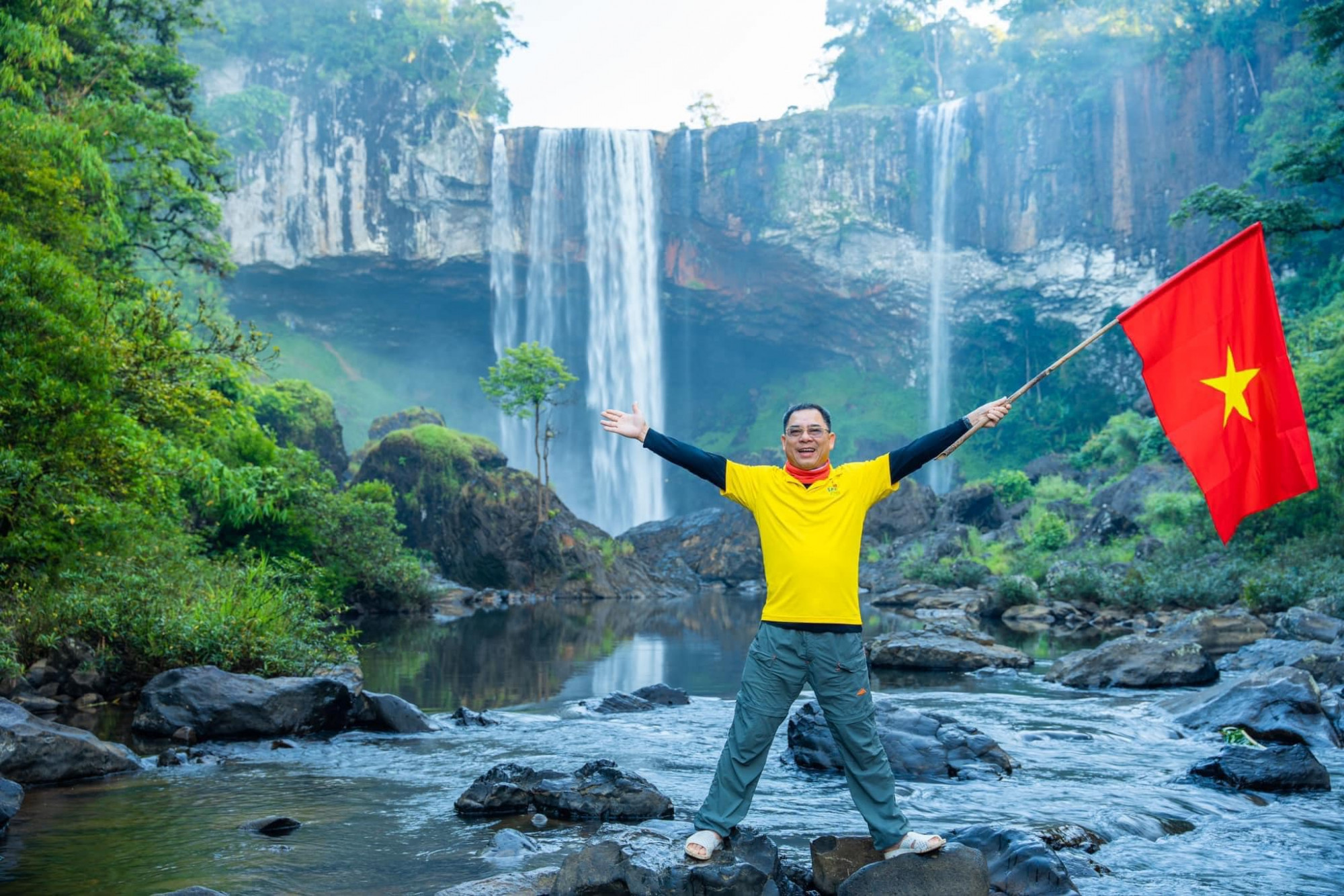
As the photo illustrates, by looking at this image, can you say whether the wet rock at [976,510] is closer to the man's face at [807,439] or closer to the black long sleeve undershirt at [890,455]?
the black long sleeve undershirt at [890,455]

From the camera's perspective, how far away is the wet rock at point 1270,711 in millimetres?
7754

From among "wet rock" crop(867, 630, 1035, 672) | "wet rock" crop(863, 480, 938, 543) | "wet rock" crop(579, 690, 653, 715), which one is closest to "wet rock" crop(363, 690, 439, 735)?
"wet rock" crop(579, 690, 653, 715)

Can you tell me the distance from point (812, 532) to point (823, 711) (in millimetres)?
709

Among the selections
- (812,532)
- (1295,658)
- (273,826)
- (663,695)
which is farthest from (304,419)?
(812,532)

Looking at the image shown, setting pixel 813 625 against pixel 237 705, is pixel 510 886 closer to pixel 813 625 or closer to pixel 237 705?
pixel 813 625

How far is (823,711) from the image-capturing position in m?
4.27

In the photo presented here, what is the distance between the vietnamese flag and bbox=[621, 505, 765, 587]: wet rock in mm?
26827

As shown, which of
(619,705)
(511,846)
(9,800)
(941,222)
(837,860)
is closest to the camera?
(837,860)

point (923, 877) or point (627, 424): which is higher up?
point (627, 424)

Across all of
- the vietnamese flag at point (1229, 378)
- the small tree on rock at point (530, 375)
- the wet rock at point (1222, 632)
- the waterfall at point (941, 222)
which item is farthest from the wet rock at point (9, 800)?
the waterfall at point (941, 222)

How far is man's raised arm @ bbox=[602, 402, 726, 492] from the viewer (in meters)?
4.53

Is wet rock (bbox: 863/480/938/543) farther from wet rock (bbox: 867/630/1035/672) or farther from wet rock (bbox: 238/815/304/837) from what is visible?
wet rock (bbox: 238/815/304/837)

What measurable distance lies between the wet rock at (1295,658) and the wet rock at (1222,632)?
1.23m

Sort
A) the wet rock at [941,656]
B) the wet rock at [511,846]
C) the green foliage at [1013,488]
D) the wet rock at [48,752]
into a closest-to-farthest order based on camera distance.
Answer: the wet rock at [511,846], the wet rock at [48,752], the wet rock at [941,656], the green foliage at [1013,488]
